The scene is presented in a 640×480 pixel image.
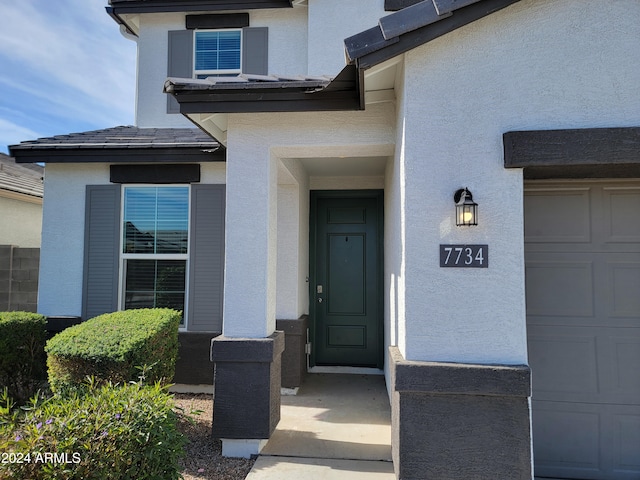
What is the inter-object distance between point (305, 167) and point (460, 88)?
3267 millimetres

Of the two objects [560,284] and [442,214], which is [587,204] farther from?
[442,214]

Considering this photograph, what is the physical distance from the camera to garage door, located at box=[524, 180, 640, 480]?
10.9ft

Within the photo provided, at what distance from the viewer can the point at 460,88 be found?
3094 millimetres

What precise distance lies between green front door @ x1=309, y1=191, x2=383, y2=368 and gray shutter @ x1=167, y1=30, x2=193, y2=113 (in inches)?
119

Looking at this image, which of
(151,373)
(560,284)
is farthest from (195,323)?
(560,284)

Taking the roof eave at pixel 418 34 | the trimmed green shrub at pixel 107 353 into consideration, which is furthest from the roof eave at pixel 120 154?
the roof eave at pixel 418 34

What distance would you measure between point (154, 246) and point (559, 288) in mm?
5238

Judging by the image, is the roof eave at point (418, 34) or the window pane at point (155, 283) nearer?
the roof eave at point (418, 34)

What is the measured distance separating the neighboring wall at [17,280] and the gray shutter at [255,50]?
5687 mm

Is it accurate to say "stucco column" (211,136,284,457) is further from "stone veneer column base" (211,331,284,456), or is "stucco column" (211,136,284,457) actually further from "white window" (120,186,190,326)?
"white window" (120,186,190,326)

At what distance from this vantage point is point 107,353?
3.75 metres

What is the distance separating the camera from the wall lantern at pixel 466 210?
292 cm

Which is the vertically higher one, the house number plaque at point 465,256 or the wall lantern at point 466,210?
the wall lantern at point 466,210

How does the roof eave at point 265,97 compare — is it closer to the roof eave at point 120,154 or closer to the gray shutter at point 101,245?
the roof eave at point 120,154
